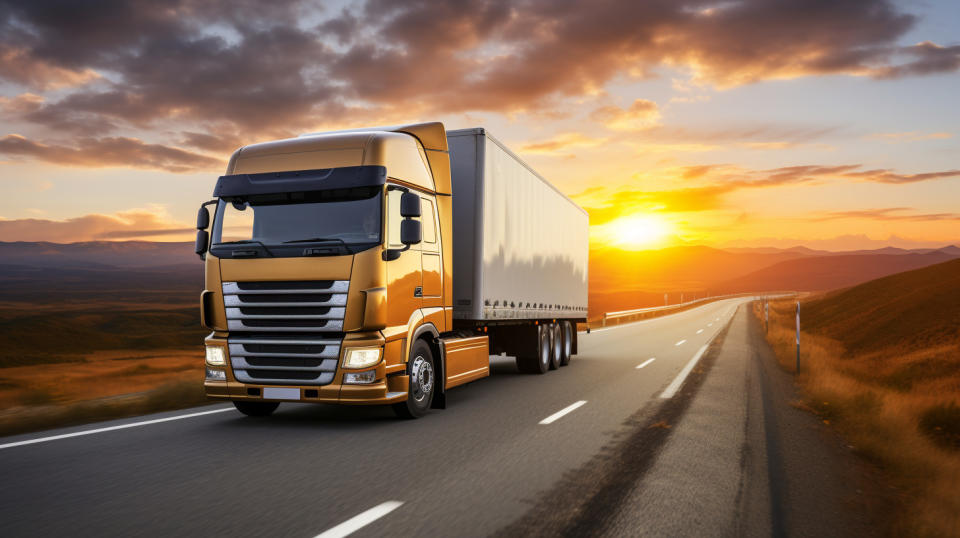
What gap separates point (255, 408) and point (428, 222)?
3280mm

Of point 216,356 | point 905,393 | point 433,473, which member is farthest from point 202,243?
point 905,393

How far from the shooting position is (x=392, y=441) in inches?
275

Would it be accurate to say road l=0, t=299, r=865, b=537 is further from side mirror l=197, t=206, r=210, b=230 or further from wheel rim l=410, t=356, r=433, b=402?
side mirror l=197, t=206, r=210, b=230

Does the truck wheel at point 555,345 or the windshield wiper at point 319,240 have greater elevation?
the windshield wiper at point 319,240

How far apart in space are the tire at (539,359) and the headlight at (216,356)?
7.37 metres

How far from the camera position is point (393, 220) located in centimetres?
778

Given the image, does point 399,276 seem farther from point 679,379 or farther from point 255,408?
point 679,379

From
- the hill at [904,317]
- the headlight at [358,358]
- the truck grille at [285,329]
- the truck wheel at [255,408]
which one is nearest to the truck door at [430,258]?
the headlight at [358,358]

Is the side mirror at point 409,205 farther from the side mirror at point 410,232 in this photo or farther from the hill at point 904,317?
the hill at point 904,317

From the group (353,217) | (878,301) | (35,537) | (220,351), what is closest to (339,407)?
(220,351)

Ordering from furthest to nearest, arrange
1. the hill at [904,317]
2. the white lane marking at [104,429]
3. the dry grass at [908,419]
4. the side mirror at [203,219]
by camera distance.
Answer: the hill at [904,317] → the side mirror at [203,219] → the white lane marking at [104,429] → the dry grass at [908,419]

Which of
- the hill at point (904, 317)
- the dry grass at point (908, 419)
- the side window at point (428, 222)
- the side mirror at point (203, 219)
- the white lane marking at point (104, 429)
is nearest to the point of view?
the dry grass at point (908, 419)

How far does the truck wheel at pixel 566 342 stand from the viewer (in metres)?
16.0

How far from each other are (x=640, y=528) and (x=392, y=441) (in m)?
3.34
